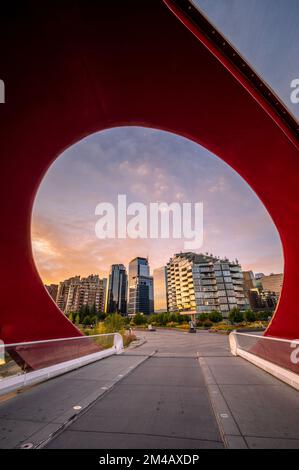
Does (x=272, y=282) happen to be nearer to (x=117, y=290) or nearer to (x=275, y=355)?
(x=117, y=290)

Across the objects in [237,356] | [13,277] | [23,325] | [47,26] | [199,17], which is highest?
[47,26]

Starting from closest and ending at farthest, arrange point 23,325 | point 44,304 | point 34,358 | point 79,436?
1. point 79,436
2. point 34,358
3. point 23,325
4. point 44,304

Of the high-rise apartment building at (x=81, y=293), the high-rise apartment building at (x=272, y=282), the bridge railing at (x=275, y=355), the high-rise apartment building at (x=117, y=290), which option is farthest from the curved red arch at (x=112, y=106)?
the high-rise apartment building at (x=272, y=282)

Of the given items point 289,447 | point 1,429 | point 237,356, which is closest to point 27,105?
point 1,429

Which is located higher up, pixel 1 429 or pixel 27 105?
pixel 27 105

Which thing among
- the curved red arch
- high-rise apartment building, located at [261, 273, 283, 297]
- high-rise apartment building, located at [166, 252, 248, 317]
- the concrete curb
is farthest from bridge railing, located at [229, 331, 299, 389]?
high-rise apartment building, located at [261, 273, 283, 297]

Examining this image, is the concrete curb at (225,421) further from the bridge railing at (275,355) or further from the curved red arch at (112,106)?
the curved red arch at (112,106)

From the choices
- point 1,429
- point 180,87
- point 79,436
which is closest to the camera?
point 79,436

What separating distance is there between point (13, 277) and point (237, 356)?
8346 millimetres

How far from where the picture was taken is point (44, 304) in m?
7.11

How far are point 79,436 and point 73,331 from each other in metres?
5.63

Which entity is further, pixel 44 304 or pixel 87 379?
pixel 44 304

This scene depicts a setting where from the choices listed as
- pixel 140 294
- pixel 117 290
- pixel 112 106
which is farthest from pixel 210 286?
pixel 117 290

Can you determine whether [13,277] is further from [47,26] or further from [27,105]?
[47,26]
